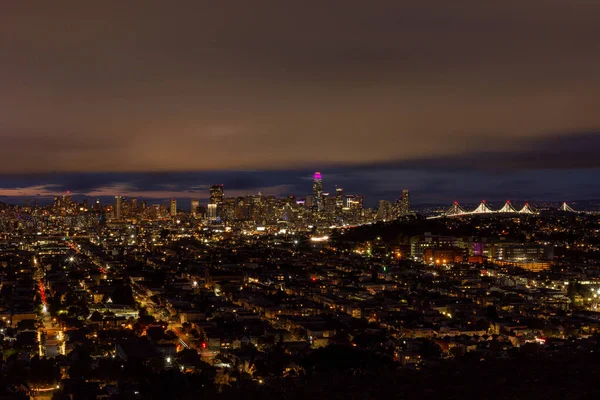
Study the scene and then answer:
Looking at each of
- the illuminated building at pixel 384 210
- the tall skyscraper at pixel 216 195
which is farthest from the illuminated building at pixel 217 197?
the illuminated building at pixel 384 210

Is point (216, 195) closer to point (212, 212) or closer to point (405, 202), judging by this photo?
point (212, 212)

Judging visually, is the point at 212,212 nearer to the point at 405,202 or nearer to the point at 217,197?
the point at 217,197

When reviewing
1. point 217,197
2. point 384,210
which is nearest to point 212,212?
point 217,197

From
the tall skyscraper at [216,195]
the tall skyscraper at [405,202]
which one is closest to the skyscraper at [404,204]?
the tall skyscraper at [405,202]

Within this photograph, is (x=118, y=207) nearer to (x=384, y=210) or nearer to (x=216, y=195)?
(x=216, y=195)

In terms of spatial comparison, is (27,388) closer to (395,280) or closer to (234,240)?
(395,280)

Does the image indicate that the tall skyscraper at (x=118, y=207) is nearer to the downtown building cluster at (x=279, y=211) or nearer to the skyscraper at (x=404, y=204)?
the downtown building cluster at (x=279, y=211)

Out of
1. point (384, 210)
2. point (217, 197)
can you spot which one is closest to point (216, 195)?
point (217, 197)

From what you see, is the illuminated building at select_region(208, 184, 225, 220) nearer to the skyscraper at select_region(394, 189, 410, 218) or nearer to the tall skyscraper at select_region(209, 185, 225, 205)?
the tall skyscraper at select_region(209, 185, 225, 205)

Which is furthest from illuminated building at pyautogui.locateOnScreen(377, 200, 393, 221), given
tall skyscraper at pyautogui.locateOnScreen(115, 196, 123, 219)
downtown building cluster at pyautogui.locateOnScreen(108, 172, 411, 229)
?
tall skyscraper at pyautogui.locateOnScreen(115, 196, 123, 219)

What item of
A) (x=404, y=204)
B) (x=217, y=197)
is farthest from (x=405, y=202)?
(x=217, y=197)

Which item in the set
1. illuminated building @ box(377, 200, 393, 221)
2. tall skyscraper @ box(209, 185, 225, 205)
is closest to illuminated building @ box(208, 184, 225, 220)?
tall skyscraper @ box(209, 185, 225, 205)

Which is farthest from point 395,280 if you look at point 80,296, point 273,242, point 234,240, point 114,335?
point 234,240
